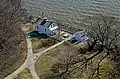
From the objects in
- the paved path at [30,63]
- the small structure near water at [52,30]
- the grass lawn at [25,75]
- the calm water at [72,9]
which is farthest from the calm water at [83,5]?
the grass lawn at [25,75]

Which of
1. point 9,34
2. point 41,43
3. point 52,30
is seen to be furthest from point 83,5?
point 9,34

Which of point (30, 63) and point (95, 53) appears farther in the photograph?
point (95, 53)

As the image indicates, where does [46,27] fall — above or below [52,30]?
above

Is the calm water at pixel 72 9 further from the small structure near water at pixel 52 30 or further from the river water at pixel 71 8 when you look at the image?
the small structure near water at pixel 52 30

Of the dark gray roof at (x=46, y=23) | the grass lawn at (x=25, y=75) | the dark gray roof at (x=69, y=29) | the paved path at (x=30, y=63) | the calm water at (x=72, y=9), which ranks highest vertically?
the calm water at (x=72, y=9)

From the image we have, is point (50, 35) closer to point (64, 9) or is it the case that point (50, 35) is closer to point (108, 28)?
point (108, 28)

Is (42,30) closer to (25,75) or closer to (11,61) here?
(11,61)

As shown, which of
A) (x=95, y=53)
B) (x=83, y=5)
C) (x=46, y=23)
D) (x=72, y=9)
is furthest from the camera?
(x=83, y=5)

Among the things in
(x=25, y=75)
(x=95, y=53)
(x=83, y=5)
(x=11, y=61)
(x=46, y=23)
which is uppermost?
(x=83, y=5)

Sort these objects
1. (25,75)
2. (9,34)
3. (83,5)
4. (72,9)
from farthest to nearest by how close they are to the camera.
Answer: (83,5) < (72,9) < (9,34) < (25,75)

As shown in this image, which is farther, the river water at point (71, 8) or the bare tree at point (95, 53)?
the river water at point (71, 8)
